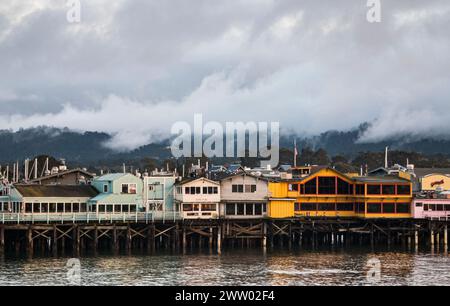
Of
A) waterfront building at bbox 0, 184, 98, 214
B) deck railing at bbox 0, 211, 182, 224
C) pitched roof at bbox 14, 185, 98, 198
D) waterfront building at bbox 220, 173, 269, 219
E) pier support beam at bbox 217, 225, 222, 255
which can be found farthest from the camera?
waterfront building at bbox 220, 173, 269, 219

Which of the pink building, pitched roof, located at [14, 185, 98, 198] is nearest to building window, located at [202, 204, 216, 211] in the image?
pitched roof, located at [14, 185, 98, 198]

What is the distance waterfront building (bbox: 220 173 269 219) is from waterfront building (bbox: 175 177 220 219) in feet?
3.02

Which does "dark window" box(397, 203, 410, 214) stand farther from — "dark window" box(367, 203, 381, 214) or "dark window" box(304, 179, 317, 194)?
"dark window" box(304, 179, 317, 194)

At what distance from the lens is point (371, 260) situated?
95.8 meters

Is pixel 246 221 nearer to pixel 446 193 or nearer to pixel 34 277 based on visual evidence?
pixel 446 193

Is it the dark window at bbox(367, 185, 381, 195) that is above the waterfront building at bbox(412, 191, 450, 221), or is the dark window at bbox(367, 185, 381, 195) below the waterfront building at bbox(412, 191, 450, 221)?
above

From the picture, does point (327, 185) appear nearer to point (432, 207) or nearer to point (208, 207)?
point (432, 207)

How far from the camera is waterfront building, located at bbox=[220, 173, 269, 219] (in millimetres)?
109000

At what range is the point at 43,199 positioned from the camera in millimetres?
102438

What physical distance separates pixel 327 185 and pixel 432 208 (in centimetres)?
1186

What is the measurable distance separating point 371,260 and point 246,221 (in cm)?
1747

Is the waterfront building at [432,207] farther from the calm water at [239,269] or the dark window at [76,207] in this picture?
the dark window at [76,207]

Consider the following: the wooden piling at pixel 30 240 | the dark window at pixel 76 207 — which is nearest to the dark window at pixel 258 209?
the dark window at pixel 76 207
